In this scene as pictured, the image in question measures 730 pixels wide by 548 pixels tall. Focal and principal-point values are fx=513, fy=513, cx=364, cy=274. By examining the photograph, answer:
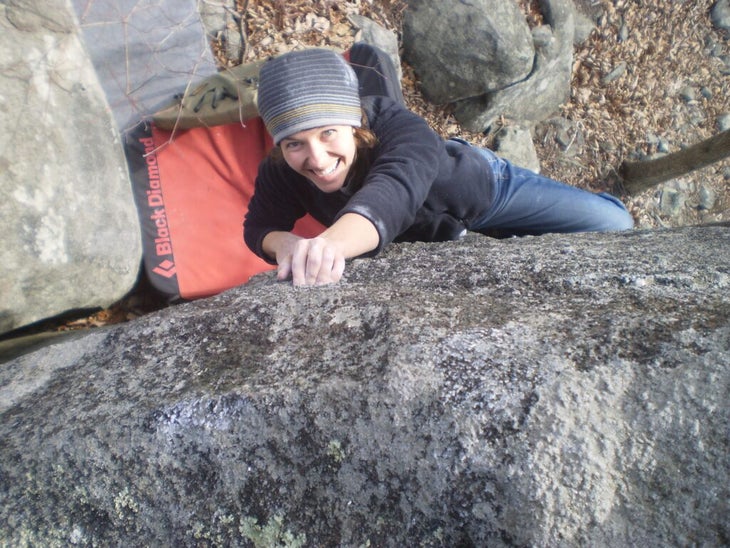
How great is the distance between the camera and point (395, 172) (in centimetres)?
153

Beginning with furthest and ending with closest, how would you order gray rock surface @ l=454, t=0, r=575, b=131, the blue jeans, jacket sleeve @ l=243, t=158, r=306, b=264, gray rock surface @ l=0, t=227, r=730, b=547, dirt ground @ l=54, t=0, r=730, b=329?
dirt ground @ l=54, t=0, r=730, b=329 < gray rock surface @ l=454, t=0, r=575, b=131 < the blue jeans < jacket sleeve @ l=243, t=158, r=306, b=264 < gray rock surface @ l=0, t=227, r=730, b=547

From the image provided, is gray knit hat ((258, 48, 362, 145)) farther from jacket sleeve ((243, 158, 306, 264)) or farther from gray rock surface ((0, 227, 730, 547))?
gray rock surface ((0, 227, 730, 547))

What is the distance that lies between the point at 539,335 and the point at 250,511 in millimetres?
602

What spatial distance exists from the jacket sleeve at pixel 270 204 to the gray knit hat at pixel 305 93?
0.29 m

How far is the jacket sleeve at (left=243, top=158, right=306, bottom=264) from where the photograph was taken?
1898 millimetres

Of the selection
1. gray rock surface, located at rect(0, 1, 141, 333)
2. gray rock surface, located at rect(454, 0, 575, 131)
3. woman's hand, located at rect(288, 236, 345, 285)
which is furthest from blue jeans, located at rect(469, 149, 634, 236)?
gray rock surface, located at rect(0, 1, 141, 333)

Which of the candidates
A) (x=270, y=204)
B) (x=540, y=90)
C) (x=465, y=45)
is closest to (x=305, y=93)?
(x=270, y=204)

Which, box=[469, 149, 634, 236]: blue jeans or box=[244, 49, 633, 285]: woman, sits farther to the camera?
box=[469, 149, 634, 236]: blue jeans

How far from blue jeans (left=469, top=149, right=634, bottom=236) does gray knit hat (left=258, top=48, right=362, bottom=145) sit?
→ 33.4 inches

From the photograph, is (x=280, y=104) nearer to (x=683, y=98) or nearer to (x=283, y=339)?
(x=283, y=339)

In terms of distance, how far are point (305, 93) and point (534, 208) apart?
1195 millimetres

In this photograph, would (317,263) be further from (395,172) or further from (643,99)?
(643,99)

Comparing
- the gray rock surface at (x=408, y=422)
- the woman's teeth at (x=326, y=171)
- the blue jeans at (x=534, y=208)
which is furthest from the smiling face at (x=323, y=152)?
the blue jeans at (x=534, y=208)

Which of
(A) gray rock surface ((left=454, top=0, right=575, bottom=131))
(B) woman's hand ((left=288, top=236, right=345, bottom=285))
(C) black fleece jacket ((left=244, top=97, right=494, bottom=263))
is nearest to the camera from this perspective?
(B) woman's hand ((left=288, top=236, right=345, bottom=285))
